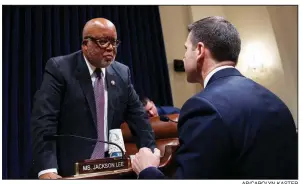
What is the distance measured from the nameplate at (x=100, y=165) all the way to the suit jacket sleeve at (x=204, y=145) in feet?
0.85

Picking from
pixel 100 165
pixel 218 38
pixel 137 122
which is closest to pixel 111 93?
pixel 137 122

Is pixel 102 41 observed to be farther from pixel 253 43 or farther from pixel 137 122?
pixel 253 43

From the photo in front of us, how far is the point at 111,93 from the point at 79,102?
0.16m

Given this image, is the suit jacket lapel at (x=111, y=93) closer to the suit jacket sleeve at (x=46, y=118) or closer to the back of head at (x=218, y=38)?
the suit jacket sleeve at (x=46, y=118)

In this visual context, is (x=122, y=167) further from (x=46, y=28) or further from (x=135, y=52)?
(x=135, y=52)

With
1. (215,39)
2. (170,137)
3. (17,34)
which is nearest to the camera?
(215,39)

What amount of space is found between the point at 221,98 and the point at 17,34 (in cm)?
202

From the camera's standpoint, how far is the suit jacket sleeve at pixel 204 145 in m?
0.89

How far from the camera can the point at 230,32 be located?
111 cm

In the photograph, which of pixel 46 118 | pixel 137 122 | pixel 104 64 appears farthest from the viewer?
pixel 137 122

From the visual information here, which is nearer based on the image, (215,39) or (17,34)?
(215,39)

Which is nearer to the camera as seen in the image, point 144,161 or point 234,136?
point 234,136

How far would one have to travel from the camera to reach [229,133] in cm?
89

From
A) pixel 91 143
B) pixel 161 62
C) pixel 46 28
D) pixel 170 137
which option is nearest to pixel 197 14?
pixel 161 62
